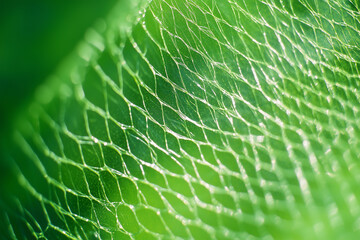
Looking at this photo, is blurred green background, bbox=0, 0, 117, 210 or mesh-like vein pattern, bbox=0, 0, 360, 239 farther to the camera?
mesh-like vein pattern, bbox=0, 0, 360, 239

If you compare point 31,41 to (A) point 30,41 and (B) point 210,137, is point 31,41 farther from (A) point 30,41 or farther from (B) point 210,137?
(B) point 210,137

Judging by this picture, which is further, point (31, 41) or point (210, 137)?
point (210, 137)

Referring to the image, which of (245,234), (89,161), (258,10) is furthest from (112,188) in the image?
(258,10)

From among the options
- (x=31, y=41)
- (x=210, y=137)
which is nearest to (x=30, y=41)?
(x=31, y=41)

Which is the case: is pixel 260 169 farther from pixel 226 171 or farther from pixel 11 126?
pixel 11 126

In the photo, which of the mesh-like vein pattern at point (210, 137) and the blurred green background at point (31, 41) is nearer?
the blurred green background at point (31, 41)
